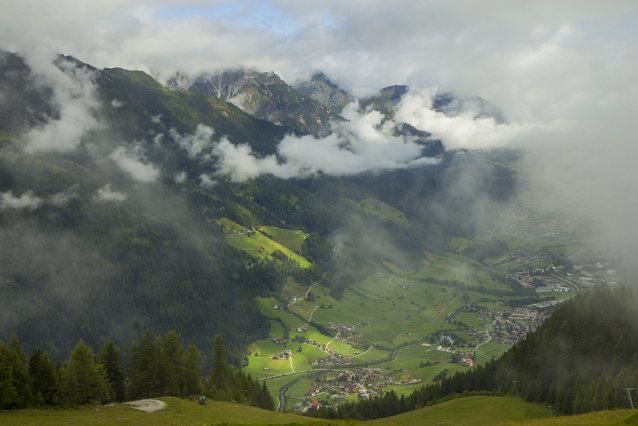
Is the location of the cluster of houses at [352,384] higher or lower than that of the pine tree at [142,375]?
lower

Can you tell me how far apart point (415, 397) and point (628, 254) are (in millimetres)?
110332

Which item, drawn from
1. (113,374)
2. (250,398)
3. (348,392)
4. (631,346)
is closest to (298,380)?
(348,392)

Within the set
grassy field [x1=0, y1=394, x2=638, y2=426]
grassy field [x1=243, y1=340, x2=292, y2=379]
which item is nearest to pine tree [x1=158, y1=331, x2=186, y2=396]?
grassy field [x1=0, y1=394, x2=638, y2=426]

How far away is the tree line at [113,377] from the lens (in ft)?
151

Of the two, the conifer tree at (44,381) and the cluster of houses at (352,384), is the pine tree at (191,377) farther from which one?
the cluster of houses at (352,384)

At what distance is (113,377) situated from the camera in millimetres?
61250

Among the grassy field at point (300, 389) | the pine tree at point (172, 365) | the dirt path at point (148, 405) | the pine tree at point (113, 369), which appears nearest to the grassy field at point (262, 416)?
the dirt path at point (148, 405)

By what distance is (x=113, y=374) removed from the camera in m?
61.3

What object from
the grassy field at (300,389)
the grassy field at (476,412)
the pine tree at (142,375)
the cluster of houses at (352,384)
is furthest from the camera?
the grassy field at (300,389)

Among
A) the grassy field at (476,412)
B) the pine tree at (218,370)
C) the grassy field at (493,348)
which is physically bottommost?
the grassy field at (493,348)

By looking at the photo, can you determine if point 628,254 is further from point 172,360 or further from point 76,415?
point 76,415

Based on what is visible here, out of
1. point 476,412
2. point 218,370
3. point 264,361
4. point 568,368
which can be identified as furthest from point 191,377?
point 264,361

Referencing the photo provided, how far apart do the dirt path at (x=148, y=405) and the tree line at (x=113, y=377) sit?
14.7ft

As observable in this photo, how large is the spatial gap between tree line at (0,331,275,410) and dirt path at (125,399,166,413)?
449cm
